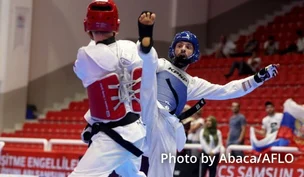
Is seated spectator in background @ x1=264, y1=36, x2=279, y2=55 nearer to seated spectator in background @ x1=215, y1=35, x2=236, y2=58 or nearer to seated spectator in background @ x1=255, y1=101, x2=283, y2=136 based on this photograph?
seated spectator in background @ x1=215, y1=35, x2=236, y2=58

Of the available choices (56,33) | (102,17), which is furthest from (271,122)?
(56,33)

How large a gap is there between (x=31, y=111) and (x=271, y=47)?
266 inches

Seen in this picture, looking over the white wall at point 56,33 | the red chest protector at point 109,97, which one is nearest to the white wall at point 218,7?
the white wall at point 56,33

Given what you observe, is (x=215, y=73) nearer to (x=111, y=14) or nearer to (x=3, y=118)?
(x=3, y=118)

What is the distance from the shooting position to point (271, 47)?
17656 mm

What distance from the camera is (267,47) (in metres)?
17.7

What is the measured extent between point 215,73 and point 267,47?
5.20ft

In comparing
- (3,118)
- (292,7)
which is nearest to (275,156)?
(3,118)

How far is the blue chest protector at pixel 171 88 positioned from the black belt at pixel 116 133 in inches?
44.0

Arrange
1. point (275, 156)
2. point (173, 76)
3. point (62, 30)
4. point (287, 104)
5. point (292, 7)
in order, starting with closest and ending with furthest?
1. point (173, 76)
2. point (275, 156)
3. point (287, 104)
4. point (62, 30)
5. point (292, 7)

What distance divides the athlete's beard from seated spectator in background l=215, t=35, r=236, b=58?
12.7 m

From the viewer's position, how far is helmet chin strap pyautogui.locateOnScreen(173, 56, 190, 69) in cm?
606

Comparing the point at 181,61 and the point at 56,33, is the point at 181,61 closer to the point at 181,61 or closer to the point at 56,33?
the point at 181,61

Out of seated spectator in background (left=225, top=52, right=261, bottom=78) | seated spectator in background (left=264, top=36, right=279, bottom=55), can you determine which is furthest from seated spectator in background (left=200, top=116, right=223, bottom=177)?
seated spectator in background (left=264, top=36, right=279, bottom=55)
